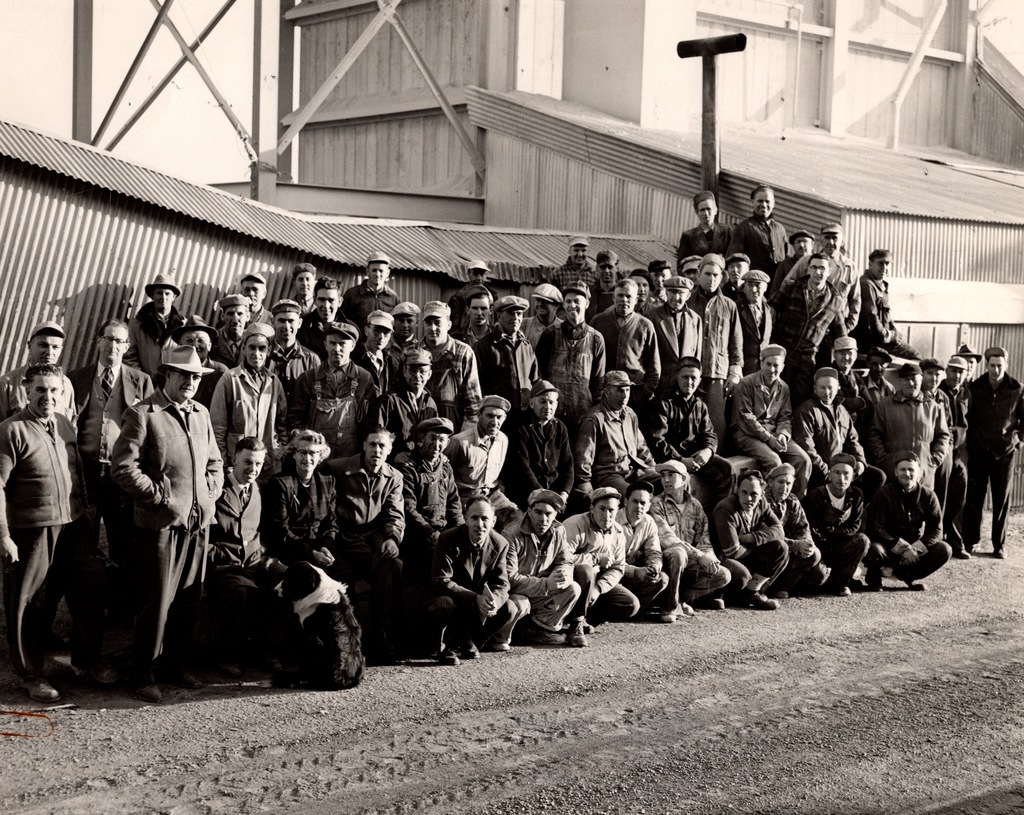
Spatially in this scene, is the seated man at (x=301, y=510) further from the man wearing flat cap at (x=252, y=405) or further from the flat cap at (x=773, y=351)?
the flat cap at (x=773, y=351)

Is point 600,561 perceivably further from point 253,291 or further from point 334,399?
point 253,291

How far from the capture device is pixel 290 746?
727 centimetres

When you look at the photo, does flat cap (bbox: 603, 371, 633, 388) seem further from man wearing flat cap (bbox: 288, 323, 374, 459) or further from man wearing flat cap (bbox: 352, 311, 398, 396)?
man wearing flat cap (bbox: 288, 323, 374, 459)

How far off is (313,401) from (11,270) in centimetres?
303

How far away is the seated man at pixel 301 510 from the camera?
9.12 m

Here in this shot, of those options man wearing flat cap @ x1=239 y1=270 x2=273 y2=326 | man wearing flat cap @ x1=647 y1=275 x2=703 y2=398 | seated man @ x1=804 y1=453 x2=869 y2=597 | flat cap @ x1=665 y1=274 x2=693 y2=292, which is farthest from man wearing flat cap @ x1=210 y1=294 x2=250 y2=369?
seated man @ x1=804 y1=453 x2=869 y2=597

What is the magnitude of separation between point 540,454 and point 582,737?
3701 mm

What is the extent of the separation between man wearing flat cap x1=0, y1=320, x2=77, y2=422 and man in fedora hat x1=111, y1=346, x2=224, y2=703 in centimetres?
64

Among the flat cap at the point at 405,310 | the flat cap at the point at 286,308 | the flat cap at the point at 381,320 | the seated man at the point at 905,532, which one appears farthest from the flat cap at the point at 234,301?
the seated man at the point at 905,532

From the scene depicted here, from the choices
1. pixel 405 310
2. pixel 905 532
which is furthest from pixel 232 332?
pixel 905 532

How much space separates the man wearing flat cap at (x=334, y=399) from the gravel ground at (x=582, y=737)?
2.13 m

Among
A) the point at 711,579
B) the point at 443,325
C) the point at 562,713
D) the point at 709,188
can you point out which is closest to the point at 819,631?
the point at 711,579

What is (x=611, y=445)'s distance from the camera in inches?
449

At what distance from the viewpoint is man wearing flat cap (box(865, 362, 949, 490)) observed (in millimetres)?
13383
